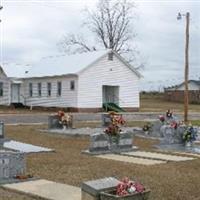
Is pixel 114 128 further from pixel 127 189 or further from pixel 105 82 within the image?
pixel 105 82

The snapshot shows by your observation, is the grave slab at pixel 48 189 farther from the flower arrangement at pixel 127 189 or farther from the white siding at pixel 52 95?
the white siding at pixel 52 95

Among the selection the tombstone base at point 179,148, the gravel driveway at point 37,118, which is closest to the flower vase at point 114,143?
the tombstone base at point 179,148

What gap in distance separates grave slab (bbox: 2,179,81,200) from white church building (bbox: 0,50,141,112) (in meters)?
32.1

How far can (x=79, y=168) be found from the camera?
1269 cm

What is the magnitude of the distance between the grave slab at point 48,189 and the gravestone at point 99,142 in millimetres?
4891

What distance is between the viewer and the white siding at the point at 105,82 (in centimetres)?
4328

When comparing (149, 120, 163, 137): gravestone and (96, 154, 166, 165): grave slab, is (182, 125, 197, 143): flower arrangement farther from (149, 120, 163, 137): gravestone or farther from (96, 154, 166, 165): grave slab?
(149, 120, 163, 137): gravestone

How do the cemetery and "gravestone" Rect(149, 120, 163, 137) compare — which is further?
"gravestone" Rect(149, 120, 163, 137)

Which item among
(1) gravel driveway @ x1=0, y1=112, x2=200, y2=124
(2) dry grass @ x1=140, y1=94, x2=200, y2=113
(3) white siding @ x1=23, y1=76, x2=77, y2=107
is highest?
(3) white siding @ x1=23, y1=76, x2=77, y2=107

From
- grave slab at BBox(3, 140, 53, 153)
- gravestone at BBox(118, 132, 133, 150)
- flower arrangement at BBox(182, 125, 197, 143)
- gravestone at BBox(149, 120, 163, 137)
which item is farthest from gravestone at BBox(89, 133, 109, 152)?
gravestone at BBox(149, 120, 163, 137)

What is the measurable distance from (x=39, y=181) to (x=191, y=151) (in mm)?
7183

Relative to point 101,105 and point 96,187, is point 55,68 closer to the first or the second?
point 101,105

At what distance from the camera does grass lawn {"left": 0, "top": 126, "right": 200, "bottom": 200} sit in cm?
1003

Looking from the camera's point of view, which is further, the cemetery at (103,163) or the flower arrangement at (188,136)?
the flower arrangement at (188,136)
